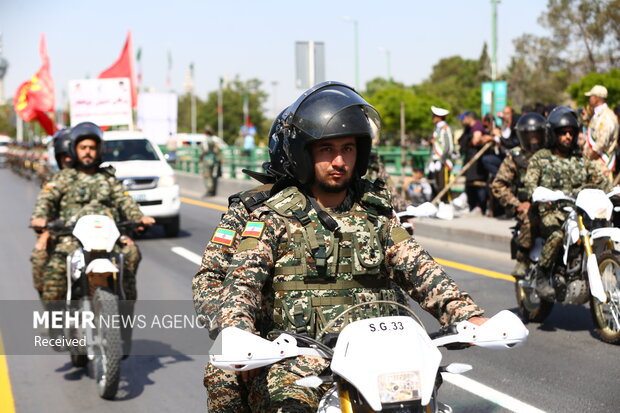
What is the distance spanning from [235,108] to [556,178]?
9999 centimetres

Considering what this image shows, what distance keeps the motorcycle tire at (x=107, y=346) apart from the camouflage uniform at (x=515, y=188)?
3.76 m

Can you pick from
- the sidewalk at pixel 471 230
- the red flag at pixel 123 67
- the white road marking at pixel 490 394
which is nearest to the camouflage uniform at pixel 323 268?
the white road marking at pixel 490 394

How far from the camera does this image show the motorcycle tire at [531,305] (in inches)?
325

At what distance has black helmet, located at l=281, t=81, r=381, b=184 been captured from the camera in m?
3.52

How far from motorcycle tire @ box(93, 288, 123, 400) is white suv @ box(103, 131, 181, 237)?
9848mm

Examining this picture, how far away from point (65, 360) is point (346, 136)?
490 centimetres

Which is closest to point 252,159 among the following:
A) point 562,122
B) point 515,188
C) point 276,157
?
point 515,188

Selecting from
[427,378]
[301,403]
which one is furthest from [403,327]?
[301,403]

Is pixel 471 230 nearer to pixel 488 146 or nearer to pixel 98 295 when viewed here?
pixel 488 146

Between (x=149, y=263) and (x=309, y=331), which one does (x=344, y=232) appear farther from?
(x=149, y=263)

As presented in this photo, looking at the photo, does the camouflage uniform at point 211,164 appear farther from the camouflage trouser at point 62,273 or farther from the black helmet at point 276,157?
the black helmet at point 276,157

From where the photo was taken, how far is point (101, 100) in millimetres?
22406

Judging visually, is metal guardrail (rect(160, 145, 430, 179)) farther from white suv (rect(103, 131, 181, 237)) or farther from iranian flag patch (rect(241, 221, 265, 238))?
iranian flag patch (rect(241, 221, 265, 238))

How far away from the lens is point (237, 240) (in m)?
4.09
